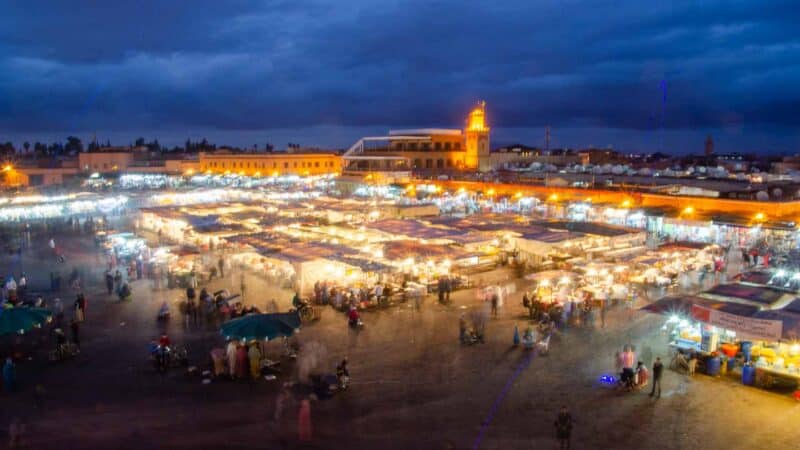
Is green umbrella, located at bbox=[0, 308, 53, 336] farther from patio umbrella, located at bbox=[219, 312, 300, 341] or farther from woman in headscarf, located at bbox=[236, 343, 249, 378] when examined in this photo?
woman in headscarf, located at bbox=[236, 343, 249, 378]

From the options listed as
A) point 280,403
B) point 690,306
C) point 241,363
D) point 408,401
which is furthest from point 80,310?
point 690,306

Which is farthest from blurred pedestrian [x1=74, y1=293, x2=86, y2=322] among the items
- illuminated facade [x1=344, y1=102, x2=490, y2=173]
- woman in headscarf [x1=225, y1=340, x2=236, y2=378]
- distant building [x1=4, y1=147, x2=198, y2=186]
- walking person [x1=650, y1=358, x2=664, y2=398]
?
distant building [x1=4, y1=147, x2=198, y2=186]

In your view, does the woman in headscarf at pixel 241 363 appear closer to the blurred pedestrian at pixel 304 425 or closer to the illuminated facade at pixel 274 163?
the blurred pedestrian at pixel 304 425

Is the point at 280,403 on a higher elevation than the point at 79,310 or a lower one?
lower

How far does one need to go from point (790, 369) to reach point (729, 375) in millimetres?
890

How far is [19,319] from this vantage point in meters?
10.8

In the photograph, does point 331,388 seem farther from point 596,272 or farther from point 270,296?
point 596,272

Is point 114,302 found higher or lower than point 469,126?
lower

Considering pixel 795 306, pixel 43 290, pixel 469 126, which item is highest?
pixel 469 126

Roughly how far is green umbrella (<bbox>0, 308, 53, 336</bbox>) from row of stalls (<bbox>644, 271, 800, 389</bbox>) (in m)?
11.7

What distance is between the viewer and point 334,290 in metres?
14.6

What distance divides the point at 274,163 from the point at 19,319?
173ft

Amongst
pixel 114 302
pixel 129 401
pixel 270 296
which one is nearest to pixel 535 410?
pixel 129 401

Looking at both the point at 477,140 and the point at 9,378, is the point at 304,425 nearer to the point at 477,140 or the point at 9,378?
the point at 9,378
